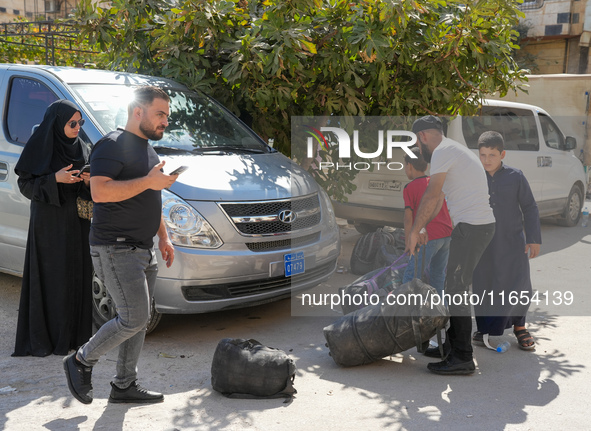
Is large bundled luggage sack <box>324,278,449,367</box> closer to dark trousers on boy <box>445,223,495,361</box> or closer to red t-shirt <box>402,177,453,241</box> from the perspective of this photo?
dark trousers on boy <box>445,223,495,361</box>

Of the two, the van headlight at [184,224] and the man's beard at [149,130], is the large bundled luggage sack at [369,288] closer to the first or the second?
the van headlight at [184,224]

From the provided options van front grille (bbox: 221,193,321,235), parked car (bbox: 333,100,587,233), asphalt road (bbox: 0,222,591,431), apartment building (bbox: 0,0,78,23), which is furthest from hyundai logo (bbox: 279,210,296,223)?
apartment building (bbox: 0,0,78,23)

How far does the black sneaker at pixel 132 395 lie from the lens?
384cm

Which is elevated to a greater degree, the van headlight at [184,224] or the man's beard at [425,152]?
the man's beard at [425,152]

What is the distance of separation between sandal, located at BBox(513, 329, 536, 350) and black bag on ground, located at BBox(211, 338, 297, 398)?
197cm

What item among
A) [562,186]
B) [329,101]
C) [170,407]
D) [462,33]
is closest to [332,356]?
[170,407]

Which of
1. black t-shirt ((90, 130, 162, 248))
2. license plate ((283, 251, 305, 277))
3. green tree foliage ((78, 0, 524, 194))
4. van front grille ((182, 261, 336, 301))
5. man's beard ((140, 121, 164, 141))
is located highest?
green tree foliage ((78, 0, 524, 194))

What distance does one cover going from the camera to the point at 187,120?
5852 mm

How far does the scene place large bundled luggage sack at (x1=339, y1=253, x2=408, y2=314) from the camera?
548 cm

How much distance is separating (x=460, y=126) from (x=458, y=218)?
3.66m

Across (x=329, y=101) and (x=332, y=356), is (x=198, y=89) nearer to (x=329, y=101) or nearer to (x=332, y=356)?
(x=329, y=101)

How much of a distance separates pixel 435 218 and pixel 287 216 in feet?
3.77

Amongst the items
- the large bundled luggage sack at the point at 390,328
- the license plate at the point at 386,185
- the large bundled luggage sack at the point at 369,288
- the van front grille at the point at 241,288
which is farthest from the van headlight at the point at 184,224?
the license plate at the point at 386,185

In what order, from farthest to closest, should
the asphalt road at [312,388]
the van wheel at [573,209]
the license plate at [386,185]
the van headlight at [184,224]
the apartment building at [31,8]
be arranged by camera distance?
the apartment building at [31,8] → the van wheel at [573,209] → the license plate at [386,185] → the van headlight at [184,224] → the asphalt road at [312,388]
